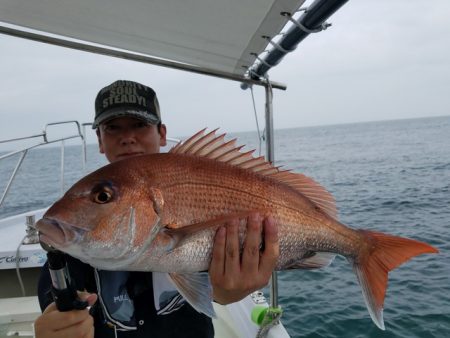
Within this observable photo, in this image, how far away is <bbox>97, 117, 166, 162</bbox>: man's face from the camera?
1.91m

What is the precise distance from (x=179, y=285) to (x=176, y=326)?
56 centimetres

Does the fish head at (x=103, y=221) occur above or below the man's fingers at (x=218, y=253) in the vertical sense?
above

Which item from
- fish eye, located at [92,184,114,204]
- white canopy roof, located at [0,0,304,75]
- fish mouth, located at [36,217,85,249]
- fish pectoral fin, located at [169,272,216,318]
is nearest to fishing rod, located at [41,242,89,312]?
fish mouth, located at [36,217,85,249]

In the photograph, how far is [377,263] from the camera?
1625 millimetres

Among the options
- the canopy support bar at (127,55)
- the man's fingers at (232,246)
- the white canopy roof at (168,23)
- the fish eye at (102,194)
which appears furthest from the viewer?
the canopy support bar at (127,55)

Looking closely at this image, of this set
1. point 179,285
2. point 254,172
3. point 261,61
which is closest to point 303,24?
point 261,61

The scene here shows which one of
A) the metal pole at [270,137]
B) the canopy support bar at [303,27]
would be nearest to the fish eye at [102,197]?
the canopy support bar at [303,27]

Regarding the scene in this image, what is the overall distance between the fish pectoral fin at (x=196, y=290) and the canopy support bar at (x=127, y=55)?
153cm

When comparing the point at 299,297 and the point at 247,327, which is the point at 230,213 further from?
the point at 299,297

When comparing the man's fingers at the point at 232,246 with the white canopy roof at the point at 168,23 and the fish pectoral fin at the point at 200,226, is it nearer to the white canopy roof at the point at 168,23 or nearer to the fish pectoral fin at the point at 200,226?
the fish pectoral fin at the point at 200,226

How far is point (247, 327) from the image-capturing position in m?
2.86

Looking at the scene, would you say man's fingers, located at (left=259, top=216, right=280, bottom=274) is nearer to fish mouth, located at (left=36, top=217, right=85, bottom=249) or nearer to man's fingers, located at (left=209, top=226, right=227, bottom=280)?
man's fingers, located at (left=209, top=226, right=227, bottom=280)

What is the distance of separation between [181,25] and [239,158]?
98 cm

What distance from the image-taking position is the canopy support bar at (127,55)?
6.86ft
